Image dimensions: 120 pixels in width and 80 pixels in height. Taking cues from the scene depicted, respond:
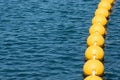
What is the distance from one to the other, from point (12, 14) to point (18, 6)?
122 inches

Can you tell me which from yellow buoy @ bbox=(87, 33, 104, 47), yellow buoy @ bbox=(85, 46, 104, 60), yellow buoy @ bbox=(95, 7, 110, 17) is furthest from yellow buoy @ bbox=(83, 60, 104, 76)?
yellow buoy @ bbox=(95, 7, 110, 17)

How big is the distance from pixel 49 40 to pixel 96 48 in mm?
5532

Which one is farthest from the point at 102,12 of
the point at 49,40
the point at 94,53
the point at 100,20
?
the point at 94,53

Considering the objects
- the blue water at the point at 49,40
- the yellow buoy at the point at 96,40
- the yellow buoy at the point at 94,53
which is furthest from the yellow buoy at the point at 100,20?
the yellow buoy at the point at 94,53

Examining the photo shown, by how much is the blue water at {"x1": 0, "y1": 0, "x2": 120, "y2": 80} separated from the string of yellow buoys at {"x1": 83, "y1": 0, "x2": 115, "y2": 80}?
0.94 meters

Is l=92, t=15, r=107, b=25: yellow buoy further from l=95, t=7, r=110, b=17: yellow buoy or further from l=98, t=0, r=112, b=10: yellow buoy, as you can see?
l=98, t=0, r=112, b=10: yellow buoy

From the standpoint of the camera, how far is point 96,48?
846 inches

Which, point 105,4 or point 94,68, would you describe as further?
point 105,4

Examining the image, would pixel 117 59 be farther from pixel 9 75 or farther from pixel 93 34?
pixel 9 75

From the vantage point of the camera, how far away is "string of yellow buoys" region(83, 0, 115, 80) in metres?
19.6

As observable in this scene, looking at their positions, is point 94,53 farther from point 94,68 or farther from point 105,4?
point 105,4

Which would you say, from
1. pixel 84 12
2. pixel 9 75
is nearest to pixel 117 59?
pixel 9 75

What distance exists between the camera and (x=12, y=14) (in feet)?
107

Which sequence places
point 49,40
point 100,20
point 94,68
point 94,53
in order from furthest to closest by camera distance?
point 100,20 < point 49,40 < point 94,53 < point 94,68
